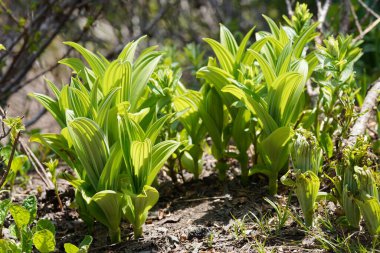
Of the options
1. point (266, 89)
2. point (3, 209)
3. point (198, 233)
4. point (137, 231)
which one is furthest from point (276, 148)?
point (3, 209)

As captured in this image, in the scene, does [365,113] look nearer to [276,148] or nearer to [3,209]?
[276,148]

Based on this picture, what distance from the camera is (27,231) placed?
261 centimetres

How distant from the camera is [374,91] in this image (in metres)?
3.36

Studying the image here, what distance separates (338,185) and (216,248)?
0.64m

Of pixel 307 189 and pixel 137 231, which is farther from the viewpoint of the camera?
pixel 137 231

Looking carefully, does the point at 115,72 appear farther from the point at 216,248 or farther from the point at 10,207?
the point at 216,248

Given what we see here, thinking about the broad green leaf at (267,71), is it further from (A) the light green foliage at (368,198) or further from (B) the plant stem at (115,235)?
(B) the plant stem at (115,235)

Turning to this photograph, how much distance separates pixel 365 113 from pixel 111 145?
4.49ft

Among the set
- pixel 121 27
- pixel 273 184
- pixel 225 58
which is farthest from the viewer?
pixel 121 27

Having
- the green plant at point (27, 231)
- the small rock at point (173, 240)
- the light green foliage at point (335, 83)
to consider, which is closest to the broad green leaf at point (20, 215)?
the green plant at point (27, 231)

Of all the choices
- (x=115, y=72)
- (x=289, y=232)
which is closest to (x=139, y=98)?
(x=115, y=72)

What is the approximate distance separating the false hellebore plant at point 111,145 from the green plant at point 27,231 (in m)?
0.22

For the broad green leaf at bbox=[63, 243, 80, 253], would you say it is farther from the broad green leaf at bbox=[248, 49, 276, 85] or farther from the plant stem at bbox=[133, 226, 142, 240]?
the broad green leaf at bbox=[248, 49, 276, 85]

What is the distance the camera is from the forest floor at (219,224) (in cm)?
261
